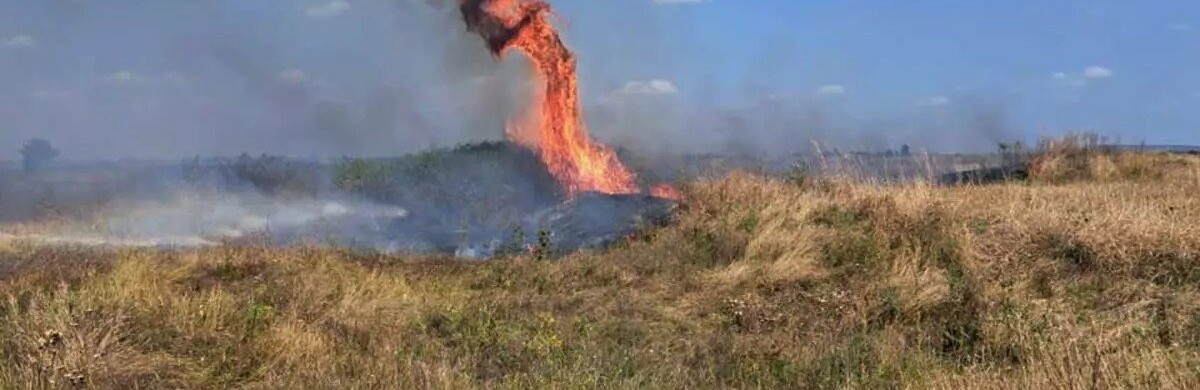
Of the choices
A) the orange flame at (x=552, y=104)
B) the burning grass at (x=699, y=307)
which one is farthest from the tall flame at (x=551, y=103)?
the burning grass at (x=699, y=307)

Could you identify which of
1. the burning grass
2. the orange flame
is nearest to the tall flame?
the orange flame

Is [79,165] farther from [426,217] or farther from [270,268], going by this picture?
[270,268]

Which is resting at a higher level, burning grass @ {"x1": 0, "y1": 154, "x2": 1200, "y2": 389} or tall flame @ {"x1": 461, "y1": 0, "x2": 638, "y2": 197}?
tall flame @ {"x1": 461, "y1": 0, "x2": 638, "y2": 197}

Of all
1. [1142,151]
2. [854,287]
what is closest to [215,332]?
[854,287]

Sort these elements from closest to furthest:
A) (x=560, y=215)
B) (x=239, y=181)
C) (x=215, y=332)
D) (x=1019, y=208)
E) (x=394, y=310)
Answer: (x=215, y=332) → (x=394, y=310) → (x=1019, y=208) → (x=560, y=215) → (x=239, y=181)

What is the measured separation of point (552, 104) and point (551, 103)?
28 mm

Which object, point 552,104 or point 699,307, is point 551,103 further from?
point 699,307

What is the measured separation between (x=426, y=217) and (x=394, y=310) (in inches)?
389

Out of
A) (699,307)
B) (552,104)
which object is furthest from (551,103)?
(699,307)

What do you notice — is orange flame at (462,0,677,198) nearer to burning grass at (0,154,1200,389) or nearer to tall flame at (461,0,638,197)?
tall flame at (461,0,638,197)

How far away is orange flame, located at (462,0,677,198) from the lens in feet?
62.2

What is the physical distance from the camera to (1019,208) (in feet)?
41.5

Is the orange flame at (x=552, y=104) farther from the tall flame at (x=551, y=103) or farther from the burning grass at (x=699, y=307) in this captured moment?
the burning grass at (x=699, y=307)

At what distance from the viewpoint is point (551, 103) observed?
19922 millimetres
